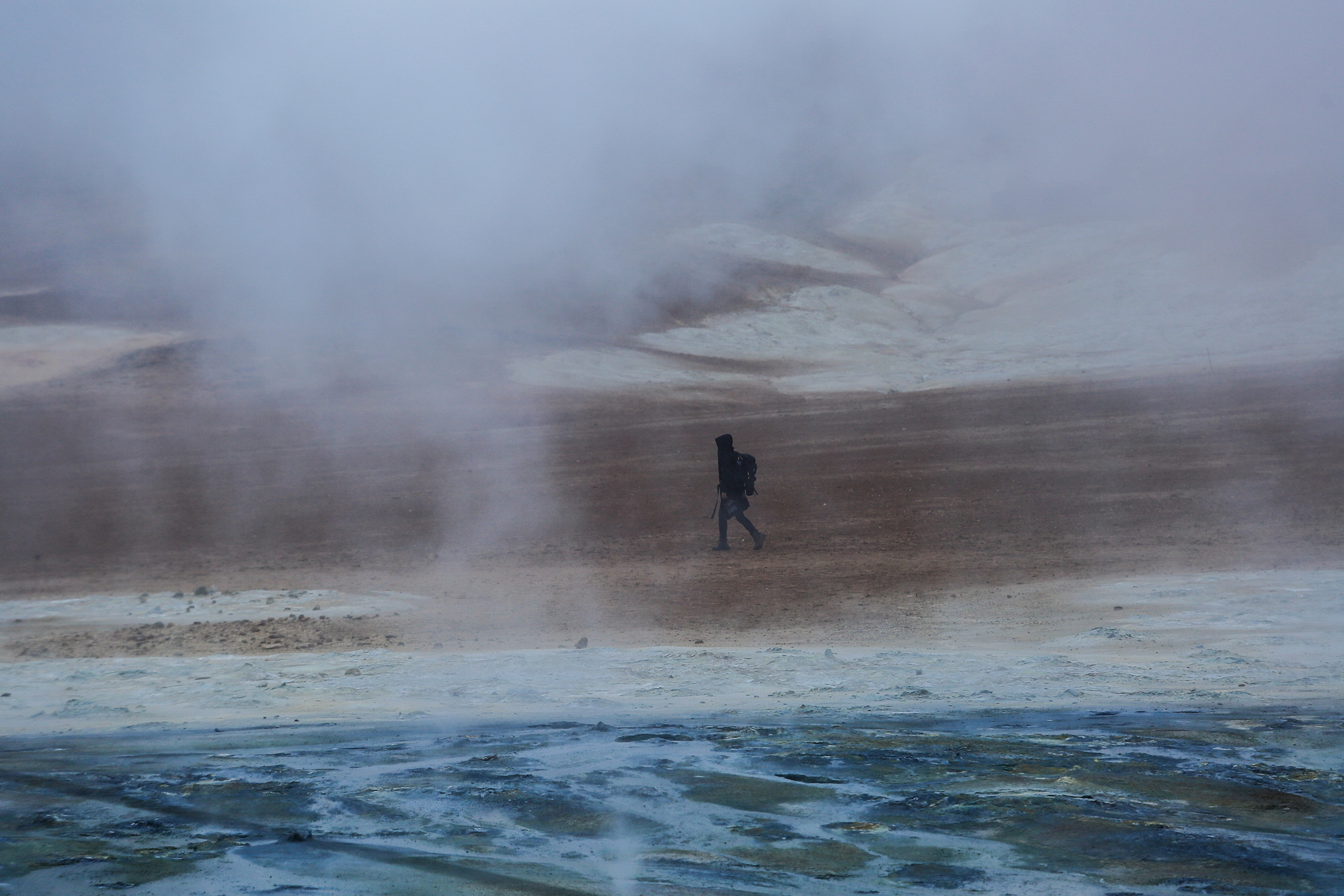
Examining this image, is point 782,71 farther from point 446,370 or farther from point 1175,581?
point 1175,581

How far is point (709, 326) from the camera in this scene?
33125 millimetres

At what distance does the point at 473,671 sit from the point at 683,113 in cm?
3060

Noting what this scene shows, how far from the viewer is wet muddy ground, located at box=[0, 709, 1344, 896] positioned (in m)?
3.46

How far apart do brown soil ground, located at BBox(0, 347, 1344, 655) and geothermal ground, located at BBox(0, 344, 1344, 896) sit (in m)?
0.08

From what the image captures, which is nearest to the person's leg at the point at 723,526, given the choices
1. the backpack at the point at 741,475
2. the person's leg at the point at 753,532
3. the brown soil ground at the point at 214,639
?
the person's leg at the point at 753,532

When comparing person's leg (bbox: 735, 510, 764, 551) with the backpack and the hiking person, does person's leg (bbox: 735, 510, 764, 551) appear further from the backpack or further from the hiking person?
the backpack

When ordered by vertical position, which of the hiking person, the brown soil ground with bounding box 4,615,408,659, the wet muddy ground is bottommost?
the wet muddy ground

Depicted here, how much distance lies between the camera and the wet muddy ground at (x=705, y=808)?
346cm

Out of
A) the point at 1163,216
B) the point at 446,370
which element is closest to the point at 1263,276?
the point at 1163,216

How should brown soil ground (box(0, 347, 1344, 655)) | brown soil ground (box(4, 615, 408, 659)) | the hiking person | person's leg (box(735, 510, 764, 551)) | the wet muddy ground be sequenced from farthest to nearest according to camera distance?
person's leg (box(735, 510, 764, 551)) < the hiking person < brown soil ground (box(0, 347, 1344, 655)) < brown soil ground (box(4, 615, 408, 659)) < the wet muddy ground

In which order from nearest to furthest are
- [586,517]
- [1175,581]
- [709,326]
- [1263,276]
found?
[1175,581], [586,517], [1263,276], [709,326]

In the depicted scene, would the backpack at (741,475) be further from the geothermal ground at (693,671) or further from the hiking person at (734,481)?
the geothermal ground at (693,671)

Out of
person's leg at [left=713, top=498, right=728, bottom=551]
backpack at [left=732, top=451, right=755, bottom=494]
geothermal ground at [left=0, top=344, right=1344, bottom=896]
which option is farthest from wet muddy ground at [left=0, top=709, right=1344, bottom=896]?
person's leg at [left=713, top=498, right=728, bottom=551]

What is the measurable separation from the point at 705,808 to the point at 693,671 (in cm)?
233
